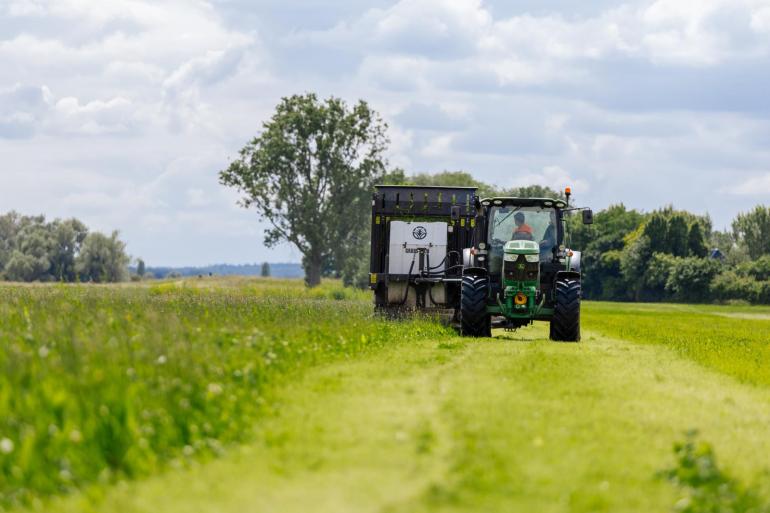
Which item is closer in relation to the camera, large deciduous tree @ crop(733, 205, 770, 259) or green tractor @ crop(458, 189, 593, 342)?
green tractor @ crop(458, 189, 593, 342)

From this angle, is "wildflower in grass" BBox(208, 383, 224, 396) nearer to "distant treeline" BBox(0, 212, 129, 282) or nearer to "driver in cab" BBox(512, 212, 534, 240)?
"driver in cab" BBox(512, 212, 534, 240)

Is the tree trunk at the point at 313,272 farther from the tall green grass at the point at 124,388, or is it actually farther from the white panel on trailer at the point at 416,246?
the tall green grass at the point at 124,388

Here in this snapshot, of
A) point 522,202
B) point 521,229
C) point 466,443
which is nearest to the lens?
point 466,443

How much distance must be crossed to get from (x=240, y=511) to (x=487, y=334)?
17.6 m

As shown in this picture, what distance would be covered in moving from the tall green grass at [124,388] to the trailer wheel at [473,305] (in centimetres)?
647

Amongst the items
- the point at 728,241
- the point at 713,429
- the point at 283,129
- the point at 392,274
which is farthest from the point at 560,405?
the point at 728,241

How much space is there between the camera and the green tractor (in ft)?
81.9

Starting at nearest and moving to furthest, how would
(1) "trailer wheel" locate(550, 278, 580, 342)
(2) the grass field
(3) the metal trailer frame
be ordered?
1. (2) the grass field
2. (1) "trailer wheel" locate(550, 278, 580, 342)
3. (3) the metal trailer frame

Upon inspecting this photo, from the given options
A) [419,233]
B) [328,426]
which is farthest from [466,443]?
[419,233]

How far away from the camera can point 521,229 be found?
26.2m

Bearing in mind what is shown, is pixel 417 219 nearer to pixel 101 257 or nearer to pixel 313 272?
pixel 313 272

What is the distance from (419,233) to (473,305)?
6.28 meters

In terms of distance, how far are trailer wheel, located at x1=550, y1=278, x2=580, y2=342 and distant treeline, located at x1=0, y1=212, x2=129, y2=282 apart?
243 ft

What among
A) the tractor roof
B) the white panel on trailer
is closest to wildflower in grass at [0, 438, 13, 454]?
the tractor roof
